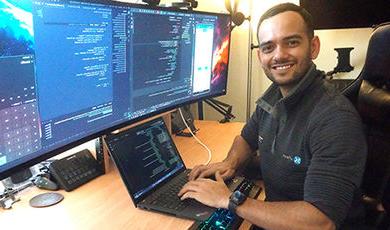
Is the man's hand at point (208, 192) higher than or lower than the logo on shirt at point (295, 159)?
lower

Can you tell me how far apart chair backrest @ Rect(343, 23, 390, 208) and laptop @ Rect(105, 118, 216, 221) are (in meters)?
0.67

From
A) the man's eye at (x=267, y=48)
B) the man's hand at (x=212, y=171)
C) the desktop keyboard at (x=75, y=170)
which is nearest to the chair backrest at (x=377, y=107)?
the man's eye at (x=267, y=48)

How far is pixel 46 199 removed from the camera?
44.1 inches

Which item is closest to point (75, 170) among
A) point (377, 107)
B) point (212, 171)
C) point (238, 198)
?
point (212, 171)

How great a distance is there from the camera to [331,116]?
1062mm

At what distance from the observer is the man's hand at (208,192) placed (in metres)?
1.06

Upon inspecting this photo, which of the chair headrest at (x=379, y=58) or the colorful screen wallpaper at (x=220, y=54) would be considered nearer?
the chair headrest at (x=379, y=58)

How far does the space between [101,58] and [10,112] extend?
1.08 ft

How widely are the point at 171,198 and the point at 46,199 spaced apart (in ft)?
1.19

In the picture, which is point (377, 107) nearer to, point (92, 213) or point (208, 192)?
point (208, 192)

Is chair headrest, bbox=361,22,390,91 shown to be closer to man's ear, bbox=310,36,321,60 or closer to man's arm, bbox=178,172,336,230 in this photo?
man's ear, bbox=310,36,321,60

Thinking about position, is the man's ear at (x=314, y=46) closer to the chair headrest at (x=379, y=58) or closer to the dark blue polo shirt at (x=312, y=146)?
the dark blue polo shirt at (x=312, y=146)

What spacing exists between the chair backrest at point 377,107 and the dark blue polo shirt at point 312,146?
222mm

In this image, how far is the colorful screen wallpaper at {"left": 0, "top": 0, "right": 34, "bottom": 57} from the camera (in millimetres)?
825
